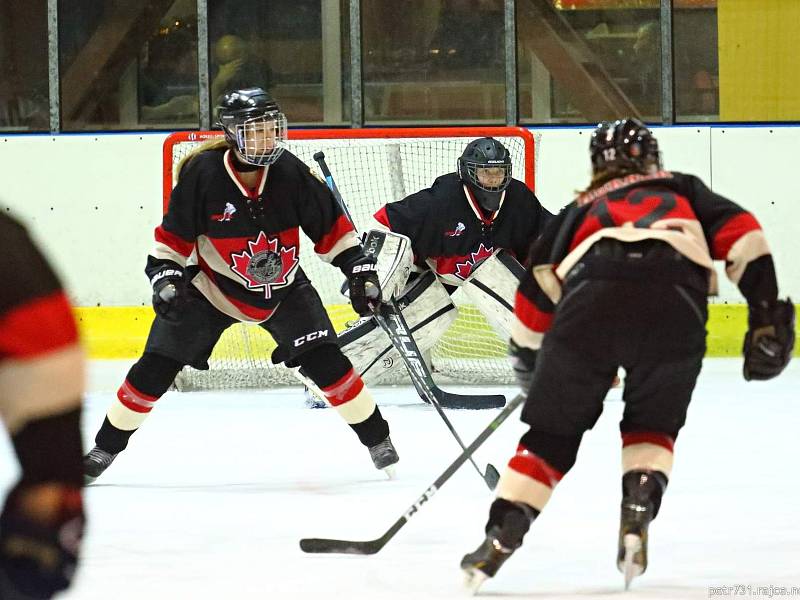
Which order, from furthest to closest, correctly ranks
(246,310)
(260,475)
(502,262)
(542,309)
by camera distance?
(502,262) < (260,475) < (246,310) < (542,309)

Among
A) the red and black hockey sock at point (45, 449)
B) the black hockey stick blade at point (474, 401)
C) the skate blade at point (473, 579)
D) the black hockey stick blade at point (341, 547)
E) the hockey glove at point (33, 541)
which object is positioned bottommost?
the black hockey stick blade at point (474, 401)

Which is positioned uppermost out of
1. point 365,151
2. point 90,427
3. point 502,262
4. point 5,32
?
point 5,32

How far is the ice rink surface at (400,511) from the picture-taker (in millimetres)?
2562

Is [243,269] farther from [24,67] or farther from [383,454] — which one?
[24,67]

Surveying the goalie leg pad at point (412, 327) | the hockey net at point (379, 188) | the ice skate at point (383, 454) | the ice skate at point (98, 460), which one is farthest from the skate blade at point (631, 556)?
the hockey net at point (379, 188)

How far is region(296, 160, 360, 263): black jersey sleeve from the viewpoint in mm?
3586

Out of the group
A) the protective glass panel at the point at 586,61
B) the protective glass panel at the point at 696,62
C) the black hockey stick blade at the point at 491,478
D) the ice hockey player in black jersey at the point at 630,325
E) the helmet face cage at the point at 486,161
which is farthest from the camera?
the protective glass panel at the point at 586,61

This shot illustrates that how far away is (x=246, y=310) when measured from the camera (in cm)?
362

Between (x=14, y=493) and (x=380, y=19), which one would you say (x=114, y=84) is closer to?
(x=380, y=19)

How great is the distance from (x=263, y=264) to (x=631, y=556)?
1.54m

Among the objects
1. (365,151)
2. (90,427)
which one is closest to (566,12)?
(365,151)

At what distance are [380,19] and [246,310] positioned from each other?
3.62 m

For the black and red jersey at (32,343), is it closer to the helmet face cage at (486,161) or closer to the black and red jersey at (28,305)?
the black and red jersey at (28,305)

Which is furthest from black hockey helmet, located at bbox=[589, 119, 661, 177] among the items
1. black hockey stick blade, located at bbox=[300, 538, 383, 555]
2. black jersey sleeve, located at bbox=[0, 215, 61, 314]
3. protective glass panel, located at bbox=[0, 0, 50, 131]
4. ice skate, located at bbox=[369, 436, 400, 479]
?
protective glass panel, located at bbox=[0, 0, 50, 131]
